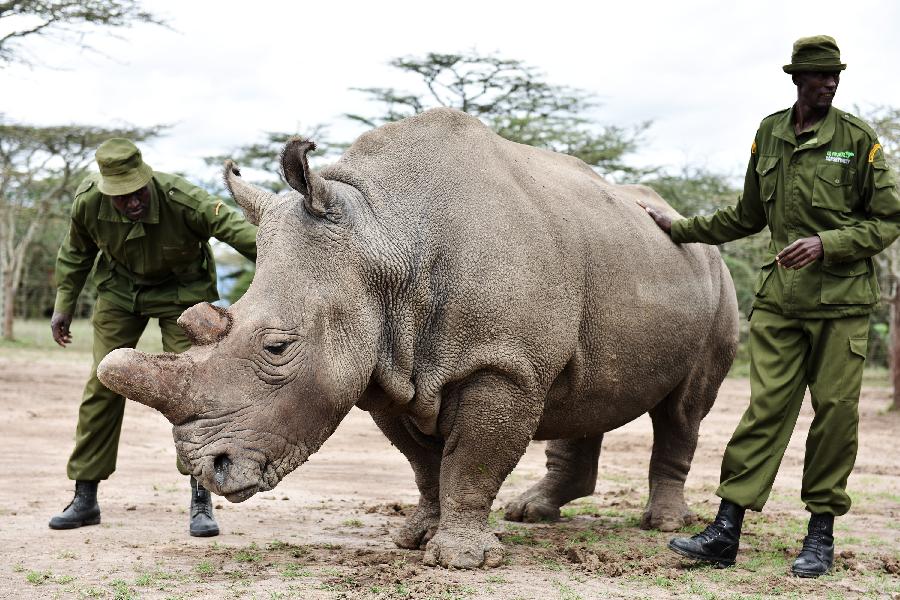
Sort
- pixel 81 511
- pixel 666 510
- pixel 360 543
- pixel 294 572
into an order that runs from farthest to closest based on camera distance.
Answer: pixel 666 510 < pixel 81 511 < pixel 360 543 < pixel 294 572

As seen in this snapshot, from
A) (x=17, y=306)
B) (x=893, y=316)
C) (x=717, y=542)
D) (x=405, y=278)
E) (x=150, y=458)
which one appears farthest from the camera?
(x=17, y=306)

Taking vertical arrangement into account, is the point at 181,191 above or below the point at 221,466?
above

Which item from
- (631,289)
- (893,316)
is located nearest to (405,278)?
(631,289)

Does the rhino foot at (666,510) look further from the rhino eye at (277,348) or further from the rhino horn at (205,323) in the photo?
the rhino horn at (205,323)

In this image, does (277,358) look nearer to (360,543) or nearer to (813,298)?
(360,543)

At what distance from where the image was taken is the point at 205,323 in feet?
15.1

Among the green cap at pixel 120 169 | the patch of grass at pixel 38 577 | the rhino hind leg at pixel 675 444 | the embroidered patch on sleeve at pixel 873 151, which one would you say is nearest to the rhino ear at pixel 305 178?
the green cap at pixel 120 169

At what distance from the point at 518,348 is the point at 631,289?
0.97m

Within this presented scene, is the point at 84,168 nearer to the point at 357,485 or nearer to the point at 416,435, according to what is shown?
the point at 357,485

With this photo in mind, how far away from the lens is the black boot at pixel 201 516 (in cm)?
612

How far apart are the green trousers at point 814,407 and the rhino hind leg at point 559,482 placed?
183cm

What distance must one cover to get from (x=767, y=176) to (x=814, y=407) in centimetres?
113

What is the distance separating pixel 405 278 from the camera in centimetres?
505

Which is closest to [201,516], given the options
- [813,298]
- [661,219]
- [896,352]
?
[661,219]
